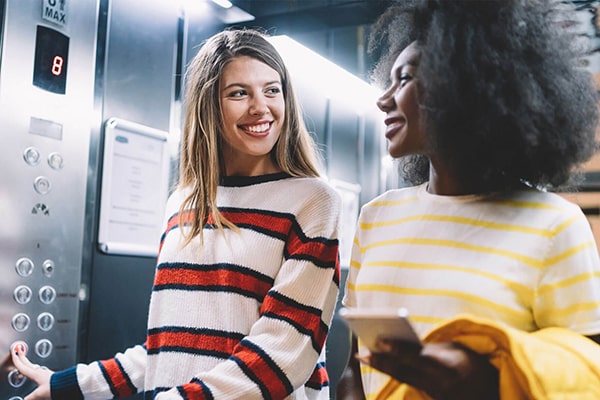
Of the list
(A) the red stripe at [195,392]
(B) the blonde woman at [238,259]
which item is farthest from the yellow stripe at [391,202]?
(A) the red stripe at [195,392]

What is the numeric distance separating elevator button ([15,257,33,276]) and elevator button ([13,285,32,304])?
0.03 metres

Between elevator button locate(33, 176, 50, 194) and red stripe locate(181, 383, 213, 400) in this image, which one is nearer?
red stripe locate(181, 383, 213, 400)

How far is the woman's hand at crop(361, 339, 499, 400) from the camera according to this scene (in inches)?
30.6

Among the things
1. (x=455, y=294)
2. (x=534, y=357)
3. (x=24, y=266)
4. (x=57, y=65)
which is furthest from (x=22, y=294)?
(x=534, y=357)

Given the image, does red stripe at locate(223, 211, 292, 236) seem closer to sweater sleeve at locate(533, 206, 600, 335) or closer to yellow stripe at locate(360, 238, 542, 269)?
yellow stripe at locate(360, 238, 542, 269)

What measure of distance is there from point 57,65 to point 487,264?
1.01 m

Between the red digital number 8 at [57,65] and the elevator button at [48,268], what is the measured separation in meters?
0.40

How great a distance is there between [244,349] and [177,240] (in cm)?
31

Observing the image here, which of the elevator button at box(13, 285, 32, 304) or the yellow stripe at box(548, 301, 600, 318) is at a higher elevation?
the yellow stripe at box(548, 301, 600, 318)

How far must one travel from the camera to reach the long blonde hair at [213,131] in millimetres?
1456

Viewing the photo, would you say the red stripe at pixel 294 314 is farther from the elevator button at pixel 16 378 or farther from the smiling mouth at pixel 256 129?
the elevator button at pixel 16 378

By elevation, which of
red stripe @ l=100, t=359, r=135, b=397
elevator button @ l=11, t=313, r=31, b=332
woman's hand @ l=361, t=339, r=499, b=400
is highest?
woman's hand @ l=361, t=339, r=499, b=400

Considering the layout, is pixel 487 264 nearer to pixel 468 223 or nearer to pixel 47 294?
pixel 468 223

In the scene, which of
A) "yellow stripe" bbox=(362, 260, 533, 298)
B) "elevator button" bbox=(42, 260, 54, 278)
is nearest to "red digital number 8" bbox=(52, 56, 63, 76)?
"elevator button" bbox=(42, 260, 54, 278)
